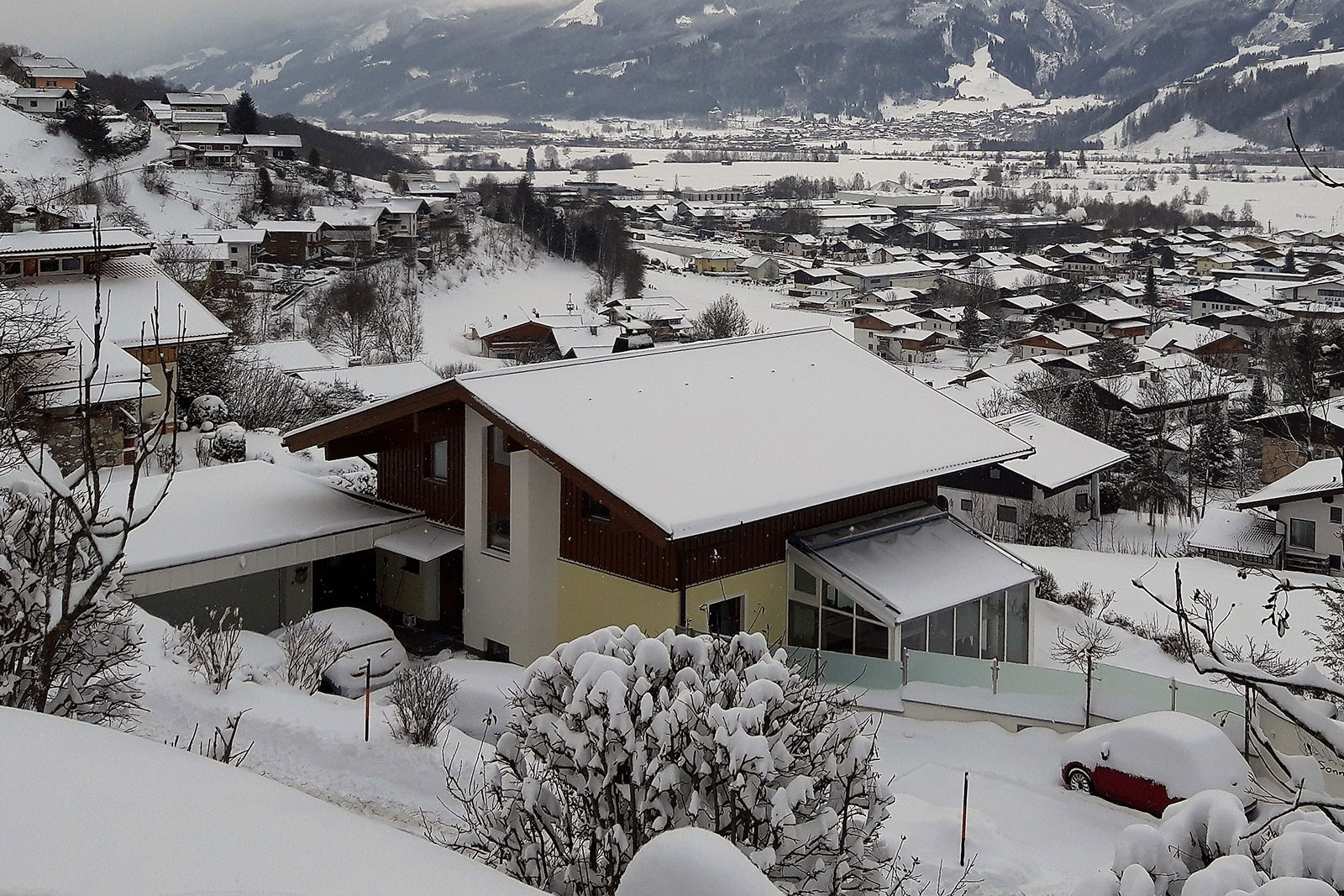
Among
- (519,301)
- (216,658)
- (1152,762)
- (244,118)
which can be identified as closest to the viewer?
(216,658)

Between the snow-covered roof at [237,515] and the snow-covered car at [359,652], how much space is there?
3.97 feet

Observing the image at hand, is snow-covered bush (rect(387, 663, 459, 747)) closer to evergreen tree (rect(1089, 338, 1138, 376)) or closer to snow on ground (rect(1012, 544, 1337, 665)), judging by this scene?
snow on ground (rect(1012, 544, 1337, 665))

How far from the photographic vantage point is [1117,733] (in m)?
11.5

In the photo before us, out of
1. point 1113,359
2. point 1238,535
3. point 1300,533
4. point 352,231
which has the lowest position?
point 1238,535

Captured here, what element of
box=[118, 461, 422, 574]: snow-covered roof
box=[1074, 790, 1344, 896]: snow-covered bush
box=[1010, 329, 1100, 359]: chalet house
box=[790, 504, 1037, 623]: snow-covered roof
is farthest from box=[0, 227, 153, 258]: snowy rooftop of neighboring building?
box=[1010, 329, 1100, 359]: chalet house

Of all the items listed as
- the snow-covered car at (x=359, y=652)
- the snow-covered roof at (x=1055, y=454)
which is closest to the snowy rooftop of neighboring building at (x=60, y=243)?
the snow-covered car at (x=359, y=652)

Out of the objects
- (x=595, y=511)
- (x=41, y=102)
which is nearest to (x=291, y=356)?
(x=595, y=511)

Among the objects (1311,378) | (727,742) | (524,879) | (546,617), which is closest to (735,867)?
(727,742)

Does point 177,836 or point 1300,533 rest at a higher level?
point 177,836

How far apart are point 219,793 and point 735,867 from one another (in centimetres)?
183

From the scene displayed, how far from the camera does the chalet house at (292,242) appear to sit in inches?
2611

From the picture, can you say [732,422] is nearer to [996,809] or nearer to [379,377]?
[996,809]

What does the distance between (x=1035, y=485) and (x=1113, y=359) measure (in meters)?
27.3

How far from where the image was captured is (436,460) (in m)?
16.0
